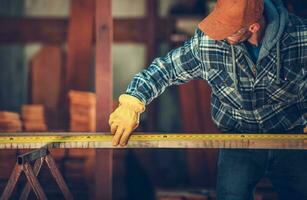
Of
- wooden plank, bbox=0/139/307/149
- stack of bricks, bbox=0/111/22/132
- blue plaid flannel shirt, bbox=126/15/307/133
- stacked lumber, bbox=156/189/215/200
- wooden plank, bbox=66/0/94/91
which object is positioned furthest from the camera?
wooden plank, bbox=66/0/94/91

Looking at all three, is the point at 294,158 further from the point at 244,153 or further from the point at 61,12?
the point at 61,12

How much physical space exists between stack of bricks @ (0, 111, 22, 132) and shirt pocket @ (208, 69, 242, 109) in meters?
2.71

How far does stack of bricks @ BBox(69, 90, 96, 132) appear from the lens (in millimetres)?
5902

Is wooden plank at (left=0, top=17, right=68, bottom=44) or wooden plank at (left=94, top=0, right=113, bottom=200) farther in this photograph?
wooden plank at (left=0, top=17, right=68, bottom=44)

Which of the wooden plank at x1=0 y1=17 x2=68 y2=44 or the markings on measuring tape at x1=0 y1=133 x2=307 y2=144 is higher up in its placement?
the wooden plank at x1=0 y1=17 x2=68 y2=44

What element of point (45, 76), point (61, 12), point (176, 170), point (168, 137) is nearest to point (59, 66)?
point (45, 76)

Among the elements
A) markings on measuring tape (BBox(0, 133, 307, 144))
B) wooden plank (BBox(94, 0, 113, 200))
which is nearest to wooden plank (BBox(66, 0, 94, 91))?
wooden plank (BBox(94, 0, 113, 200))

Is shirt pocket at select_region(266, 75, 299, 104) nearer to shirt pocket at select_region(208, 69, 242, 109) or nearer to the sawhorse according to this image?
shirt pocket at select_region(208, 69, 242, 109)

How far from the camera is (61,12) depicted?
7684mm

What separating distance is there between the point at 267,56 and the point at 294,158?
774 millimetres

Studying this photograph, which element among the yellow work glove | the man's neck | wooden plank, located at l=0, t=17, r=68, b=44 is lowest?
the yellow work glove

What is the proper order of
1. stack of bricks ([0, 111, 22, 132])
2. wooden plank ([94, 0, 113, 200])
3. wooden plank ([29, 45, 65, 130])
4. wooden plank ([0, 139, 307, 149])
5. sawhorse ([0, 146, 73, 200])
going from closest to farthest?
sawhorse ([0, 146, 73, 200]) → wooden plank ([0, 139, 307, 149]) → wooden plank ([94, 0, 113, 200]) → stack of bricks ([0, 111, 22, 132]) → wooden plank ([29, 45, 65, 130])

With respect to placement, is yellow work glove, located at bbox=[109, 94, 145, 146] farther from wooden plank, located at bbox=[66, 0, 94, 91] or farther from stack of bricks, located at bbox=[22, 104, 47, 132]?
wooden plank, located at bbox=[66, 0, 94, 91]

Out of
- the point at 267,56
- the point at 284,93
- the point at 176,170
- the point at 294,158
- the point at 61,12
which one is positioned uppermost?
the point at 61,12
